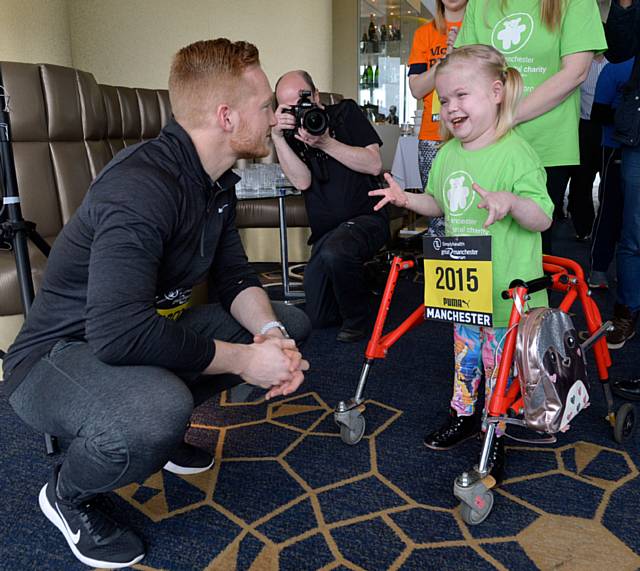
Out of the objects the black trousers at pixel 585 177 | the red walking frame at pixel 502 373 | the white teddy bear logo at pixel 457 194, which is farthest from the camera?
the black trousers at pixel 585 177

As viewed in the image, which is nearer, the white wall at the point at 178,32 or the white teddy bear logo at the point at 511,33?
the white teddy bear logo at the point at 511,33

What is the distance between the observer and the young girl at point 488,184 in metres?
1.36

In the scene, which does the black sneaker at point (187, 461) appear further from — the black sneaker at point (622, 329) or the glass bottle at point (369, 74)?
the glass bottle at point (369, 74)

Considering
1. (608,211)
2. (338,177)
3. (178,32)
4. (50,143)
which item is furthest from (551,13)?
(178,32)

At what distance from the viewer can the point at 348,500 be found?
1366mm

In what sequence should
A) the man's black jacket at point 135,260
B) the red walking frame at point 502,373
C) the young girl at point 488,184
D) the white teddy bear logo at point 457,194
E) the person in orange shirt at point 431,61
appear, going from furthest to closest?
the person in orange shirt at point 431,61 → the white teddy bear logo at point 457,194 → the young girl at point 488,184 → the red walking frame at point 502,373 → the man's black jacket at point 135,260

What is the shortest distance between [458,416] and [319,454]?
1.33 ft

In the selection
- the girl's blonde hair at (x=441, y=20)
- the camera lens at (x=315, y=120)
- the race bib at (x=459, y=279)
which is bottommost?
the race bib at (x=459, y=279)

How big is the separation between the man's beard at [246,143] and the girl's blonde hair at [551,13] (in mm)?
896

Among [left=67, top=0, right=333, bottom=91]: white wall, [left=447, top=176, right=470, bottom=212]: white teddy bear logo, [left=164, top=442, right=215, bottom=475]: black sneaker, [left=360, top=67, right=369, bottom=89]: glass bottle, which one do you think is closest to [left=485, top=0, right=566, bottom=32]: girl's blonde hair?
[left=447, top=176, right=470, bottom=212]: white teddy bear logo

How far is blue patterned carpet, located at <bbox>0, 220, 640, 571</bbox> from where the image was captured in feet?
3.89

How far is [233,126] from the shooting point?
4.01 ft

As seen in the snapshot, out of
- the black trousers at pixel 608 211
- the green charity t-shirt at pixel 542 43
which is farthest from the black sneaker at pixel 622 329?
the green charity t-shirt at pixel 542 43

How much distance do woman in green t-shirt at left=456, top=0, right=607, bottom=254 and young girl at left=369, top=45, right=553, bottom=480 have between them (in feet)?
0.67
